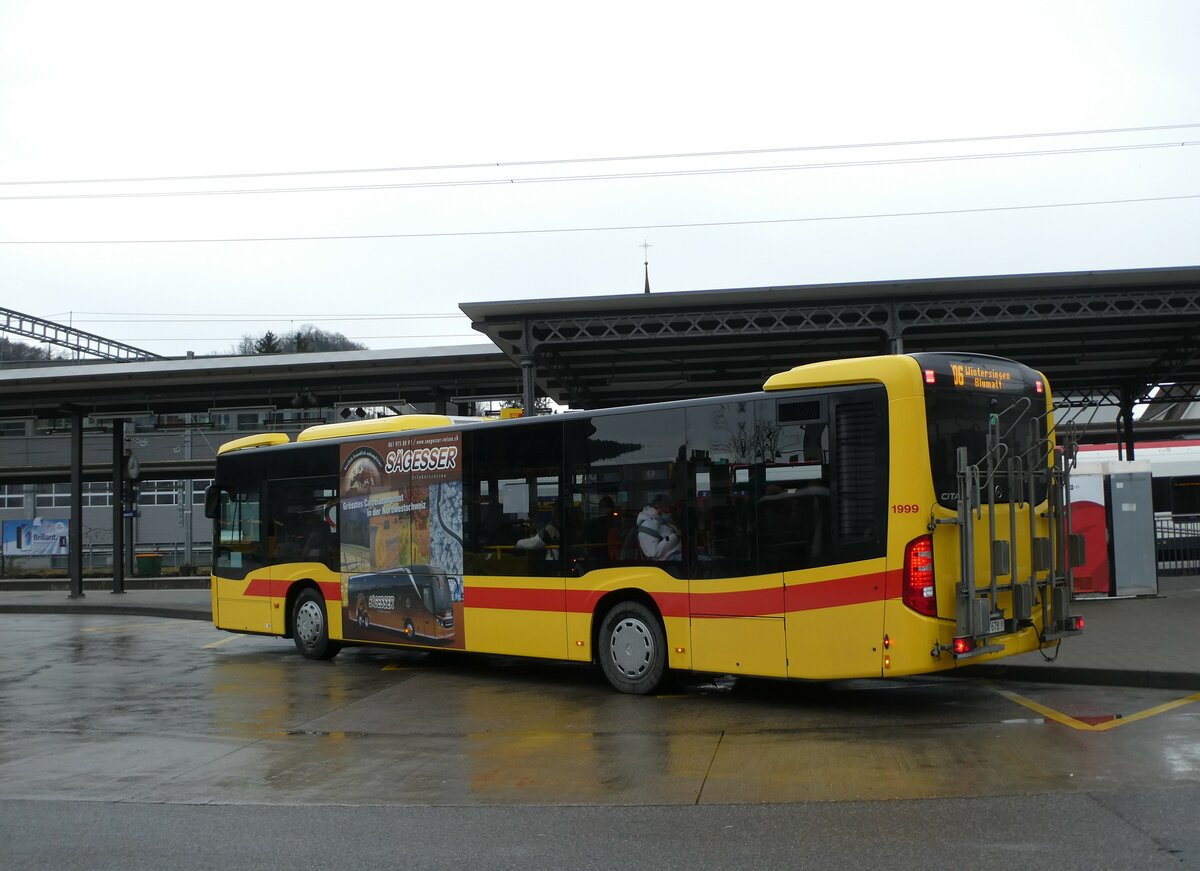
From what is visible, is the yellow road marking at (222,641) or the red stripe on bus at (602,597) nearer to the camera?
the red stripe on bus at (602,597)

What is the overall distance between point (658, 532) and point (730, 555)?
91cm

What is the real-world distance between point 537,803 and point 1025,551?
5341 mm

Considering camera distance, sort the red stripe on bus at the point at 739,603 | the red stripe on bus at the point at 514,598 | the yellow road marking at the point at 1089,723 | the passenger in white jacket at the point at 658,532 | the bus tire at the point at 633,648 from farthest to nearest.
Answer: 1. the red stripe on bus at the point at 514,598
2. the bus tire at the point at 633,648
3. the passenger in white jacket at the point at 658,532
4. the red stripe on bus at the point at 739,603
5. the yellow road marking at the point at 1089,723

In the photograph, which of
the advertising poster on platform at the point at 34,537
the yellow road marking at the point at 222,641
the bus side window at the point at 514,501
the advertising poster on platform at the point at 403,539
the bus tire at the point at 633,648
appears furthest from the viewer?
the advertising poster on platform at the point at 34,537

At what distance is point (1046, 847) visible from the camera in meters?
5.72

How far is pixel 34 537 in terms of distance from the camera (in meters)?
54.9

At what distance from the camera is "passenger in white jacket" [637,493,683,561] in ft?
36.4

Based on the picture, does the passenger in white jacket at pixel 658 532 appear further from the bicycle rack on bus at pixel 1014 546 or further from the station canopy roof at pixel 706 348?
the station canopy roof at pixel 706 348

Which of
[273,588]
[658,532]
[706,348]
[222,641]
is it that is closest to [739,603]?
[658,532]

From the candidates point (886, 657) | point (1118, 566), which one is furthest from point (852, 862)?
point (1118, 566)

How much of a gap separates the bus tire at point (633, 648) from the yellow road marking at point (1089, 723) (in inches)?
131

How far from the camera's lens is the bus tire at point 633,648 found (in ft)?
36.8

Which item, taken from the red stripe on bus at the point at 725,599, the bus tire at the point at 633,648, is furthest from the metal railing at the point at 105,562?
the bus tire at the point at 633,648

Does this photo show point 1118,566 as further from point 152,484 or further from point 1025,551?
point 152,484
